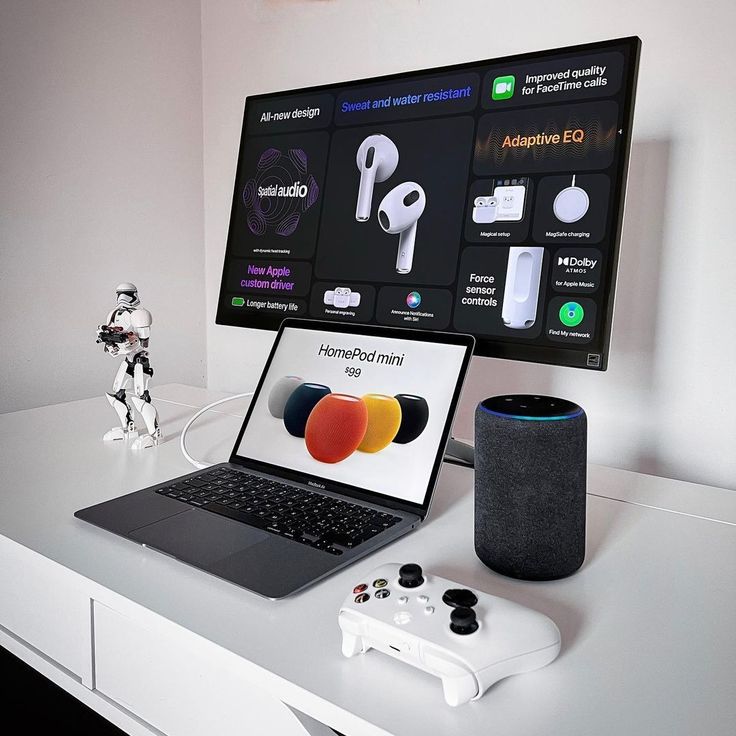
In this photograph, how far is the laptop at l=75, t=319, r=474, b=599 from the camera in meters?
0.62

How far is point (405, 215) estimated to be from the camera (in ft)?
2.75

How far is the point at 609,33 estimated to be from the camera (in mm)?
1048

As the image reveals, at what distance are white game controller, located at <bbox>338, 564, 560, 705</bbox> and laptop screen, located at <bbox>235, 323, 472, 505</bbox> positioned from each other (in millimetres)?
207

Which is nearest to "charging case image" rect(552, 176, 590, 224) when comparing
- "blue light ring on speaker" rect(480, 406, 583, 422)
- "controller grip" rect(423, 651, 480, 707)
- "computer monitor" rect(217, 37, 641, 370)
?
"computer monitor" rect(217, 37, 641, 370)

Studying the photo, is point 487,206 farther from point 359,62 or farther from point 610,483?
point 359,62

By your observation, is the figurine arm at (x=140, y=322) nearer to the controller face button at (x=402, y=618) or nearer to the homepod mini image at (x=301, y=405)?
the homepod mini image at (x=301, y=405)

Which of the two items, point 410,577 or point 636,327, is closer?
point 410,577

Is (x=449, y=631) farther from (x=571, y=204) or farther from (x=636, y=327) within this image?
(x=636, y=327)

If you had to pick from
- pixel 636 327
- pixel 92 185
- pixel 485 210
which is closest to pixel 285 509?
pixel 485 210

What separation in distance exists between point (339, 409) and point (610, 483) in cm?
35

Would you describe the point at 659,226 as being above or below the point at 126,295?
above

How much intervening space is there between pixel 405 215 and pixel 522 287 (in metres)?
0.18

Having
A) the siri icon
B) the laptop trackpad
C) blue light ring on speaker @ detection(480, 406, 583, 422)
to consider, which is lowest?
the laptop trackpad

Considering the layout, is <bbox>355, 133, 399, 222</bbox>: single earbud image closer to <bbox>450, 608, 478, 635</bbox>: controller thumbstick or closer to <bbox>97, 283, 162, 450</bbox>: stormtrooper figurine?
<bbox>97, 283, 162, 450</bbox>: stormtrooper figurine
